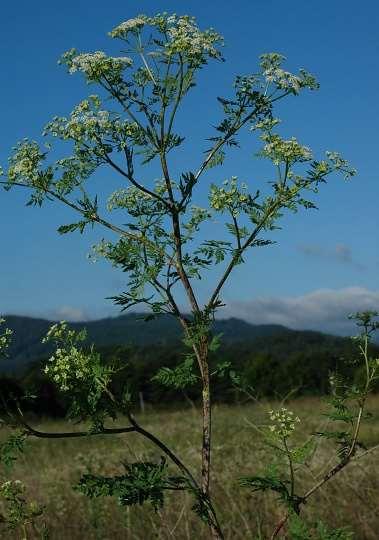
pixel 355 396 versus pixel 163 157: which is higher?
pixel 163 157

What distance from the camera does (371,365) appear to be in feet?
13.7

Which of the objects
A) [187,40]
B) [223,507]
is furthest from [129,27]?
[223,507]

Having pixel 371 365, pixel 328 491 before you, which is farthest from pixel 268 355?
pixel 371 365

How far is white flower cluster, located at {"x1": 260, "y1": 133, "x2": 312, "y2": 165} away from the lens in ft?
13.5

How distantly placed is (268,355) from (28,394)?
173ft

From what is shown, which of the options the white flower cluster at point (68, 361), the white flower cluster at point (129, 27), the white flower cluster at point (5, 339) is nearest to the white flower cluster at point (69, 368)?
the white flower cluster at point (68, 361)

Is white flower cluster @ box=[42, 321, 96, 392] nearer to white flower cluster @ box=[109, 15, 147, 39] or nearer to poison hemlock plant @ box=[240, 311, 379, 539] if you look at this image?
poison hemlock plant @ box=[240, 311, 379, 539]

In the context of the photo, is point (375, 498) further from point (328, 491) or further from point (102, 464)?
point (102, 464)

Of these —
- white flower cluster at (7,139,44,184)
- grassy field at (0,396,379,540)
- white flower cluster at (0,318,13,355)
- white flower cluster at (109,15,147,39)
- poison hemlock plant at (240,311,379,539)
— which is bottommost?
grassy field at (0,396,379,540)

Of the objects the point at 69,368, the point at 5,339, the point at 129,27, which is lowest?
the point at 69,368

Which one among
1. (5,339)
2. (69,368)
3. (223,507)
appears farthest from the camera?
(223,507)

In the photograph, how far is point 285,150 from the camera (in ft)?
13.5

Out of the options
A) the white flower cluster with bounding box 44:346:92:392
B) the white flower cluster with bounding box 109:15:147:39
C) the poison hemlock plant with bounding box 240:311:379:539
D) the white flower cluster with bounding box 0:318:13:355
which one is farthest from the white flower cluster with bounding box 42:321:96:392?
the white flower cluster with bounding box 109:15:147:39

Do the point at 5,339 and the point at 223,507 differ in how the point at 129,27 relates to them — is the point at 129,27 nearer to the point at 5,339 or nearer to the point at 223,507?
the point at 5,339
